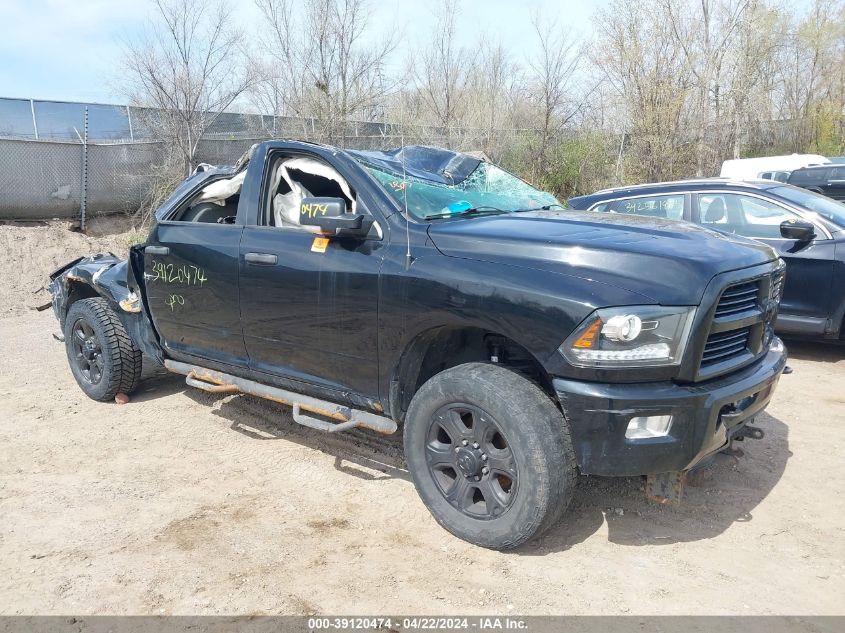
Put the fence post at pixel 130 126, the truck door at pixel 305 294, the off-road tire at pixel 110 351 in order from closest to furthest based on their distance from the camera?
the truck door at pixel 305 294 → the off-road tire at pixel 110 351 → the fence post at pixel 130 126

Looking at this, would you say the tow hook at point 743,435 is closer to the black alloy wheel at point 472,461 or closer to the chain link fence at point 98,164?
the black alloy wheel at point 472,461

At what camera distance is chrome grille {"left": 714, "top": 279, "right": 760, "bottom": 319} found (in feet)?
10.3

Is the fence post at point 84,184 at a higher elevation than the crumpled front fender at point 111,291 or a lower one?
higher

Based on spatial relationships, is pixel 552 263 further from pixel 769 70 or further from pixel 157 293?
pixel 769 70

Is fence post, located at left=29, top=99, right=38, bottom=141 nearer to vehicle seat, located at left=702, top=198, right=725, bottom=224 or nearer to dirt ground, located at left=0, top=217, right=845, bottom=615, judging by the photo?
dirt ground, located at left=0, top=217, right=845, bottom=615

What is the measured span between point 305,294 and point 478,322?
3.92 ft

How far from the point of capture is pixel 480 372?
3.33 meters

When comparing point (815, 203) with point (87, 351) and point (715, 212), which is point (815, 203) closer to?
point (715, 212)

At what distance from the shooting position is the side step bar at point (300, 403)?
153 inches

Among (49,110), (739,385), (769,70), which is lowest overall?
(739,385)

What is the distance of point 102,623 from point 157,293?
8.89ft

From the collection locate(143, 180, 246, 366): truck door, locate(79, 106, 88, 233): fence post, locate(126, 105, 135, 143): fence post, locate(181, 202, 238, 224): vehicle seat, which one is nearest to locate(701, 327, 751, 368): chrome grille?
locate(143, 180, 246, 366): truck door

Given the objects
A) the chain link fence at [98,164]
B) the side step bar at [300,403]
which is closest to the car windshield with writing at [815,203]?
the side step bar at [300,403]

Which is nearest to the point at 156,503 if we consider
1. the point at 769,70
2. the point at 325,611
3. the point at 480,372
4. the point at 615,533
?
the point at 325,611
